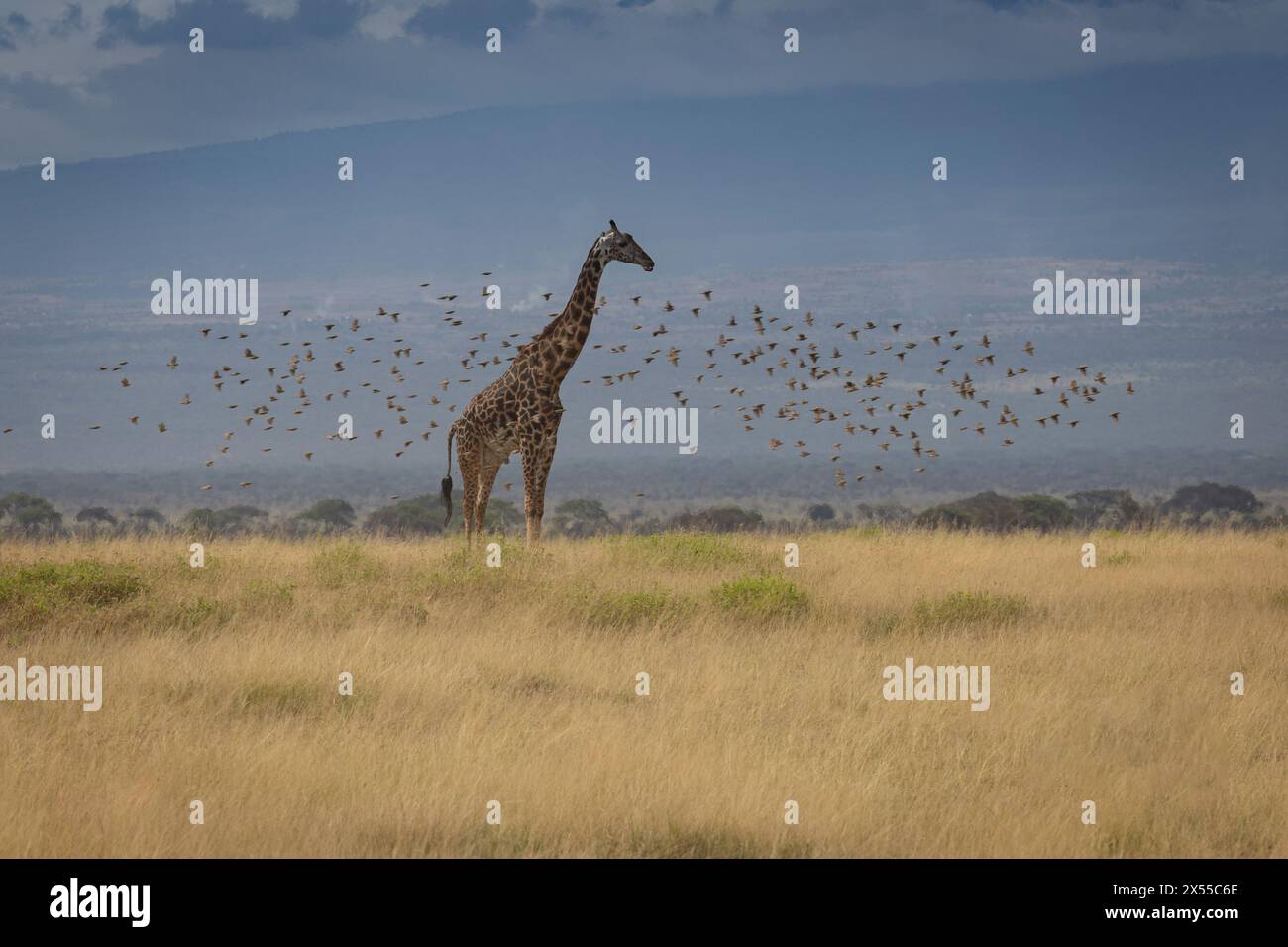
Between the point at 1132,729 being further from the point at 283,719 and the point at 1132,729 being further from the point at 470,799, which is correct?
the point at 283,719

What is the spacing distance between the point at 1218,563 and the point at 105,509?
37.9 m

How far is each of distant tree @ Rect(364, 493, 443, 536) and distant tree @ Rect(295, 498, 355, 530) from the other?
133 centimetres

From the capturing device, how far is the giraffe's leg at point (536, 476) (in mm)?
A: 20609

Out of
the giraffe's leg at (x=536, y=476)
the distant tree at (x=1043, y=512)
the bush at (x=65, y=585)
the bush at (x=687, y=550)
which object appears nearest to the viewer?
the bush at (x=65, y=585)

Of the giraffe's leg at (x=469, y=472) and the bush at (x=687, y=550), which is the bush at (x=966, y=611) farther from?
the giraffe's leg at (x=469, y=472)

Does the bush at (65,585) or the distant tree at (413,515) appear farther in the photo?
the distant tree at (413,515)

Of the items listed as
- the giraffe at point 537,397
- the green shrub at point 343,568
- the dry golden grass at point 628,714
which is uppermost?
the giraffe at point 537,397

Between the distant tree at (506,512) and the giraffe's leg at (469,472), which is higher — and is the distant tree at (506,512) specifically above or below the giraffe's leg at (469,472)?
below

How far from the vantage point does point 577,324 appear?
2131 centimetres

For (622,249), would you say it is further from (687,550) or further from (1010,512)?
(1010,512)

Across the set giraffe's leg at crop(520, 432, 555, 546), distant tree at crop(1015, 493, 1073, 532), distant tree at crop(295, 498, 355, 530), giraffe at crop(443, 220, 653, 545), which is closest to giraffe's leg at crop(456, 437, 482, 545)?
giraffe at crop(443, 220, 653, 545)

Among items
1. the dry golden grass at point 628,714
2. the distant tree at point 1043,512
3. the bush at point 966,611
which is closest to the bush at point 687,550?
the dry golden grass at point 628,714

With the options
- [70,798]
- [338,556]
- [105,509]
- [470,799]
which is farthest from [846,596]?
[105,509]

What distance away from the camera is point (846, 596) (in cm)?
1681
